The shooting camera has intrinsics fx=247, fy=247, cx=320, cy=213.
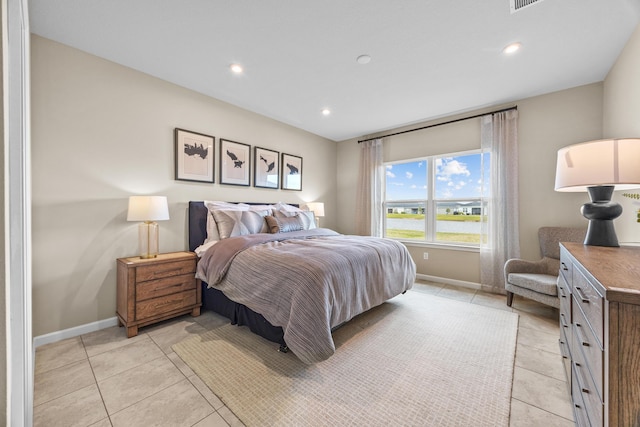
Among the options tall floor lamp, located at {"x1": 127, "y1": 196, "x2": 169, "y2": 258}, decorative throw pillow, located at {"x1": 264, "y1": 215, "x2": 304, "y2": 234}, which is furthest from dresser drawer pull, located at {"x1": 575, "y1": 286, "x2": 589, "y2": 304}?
tall floor lamp, located at {"x1": 127, "y1": 196, "x2": 169, "y2": 258}

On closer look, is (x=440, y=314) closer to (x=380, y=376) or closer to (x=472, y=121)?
(x=380, y=376)

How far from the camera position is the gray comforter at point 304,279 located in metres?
1.74

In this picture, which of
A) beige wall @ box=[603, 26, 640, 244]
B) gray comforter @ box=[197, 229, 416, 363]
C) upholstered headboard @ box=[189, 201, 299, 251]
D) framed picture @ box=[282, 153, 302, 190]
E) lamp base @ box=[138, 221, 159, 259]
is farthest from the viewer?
framed picture @ box=[282, 153, 302, 190]

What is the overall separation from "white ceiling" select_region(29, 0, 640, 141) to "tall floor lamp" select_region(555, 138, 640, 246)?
1.16 m

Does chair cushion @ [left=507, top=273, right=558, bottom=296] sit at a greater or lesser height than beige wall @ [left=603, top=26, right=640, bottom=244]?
lesser

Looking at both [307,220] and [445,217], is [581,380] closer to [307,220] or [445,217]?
[307,220]

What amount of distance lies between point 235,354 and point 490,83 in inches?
155

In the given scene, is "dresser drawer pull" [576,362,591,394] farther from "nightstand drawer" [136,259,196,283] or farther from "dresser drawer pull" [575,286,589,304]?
"nightstand drawer" [136,259,196,283]

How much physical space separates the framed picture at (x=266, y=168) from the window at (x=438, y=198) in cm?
210

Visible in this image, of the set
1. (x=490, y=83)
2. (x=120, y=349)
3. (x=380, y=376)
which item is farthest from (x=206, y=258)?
(x=490, y=83)

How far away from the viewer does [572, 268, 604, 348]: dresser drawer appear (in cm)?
83

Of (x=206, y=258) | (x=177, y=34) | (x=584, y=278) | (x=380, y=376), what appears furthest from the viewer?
(x=206, y=258)

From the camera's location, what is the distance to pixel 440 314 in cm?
279

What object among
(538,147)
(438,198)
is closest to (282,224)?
(438,198)
